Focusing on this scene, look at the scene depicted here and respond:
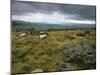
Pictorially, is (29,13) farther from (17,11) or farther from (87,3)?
(87,3)

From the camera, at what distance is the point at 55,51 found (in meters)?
2.67

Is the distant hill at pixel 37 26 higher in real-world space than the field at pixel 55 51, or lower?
higher

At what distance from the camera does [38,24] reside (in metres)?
2.60

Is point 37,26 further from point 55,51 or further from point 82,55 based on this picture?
point 82,55

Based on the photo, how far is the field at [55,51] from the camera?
99.0 inches

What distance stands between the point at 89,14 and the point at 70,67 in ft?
2.73

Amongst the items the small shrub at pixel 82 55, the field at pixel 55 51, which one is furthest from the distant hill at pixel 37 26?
the small shrub at pixel 82 55

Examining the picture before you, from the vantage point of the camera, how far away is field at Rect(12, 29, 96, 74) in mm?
2514

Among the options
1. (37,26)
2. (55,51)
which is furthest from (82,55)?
(37,26)

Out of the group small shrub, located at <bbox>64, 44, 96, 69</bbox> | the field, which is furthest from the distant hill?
small shrub, located at <bbox>64, 44, 96, 69</bbox>

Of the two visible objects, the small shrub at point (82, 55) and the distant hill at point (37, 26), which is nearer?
the distant hill at point (37, 26)

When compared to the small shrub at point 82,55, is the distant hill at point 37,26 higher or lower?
higher

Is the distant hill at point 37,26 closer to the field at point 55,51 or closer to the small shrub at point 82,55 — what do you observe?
the field at point 55,51

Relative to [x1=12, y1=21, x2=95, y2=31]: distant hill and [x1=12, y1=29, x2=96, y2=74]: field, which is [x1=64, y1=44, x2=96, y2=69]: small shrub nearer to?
[x1=12, y1=29, x2=96, y2=74]: field
